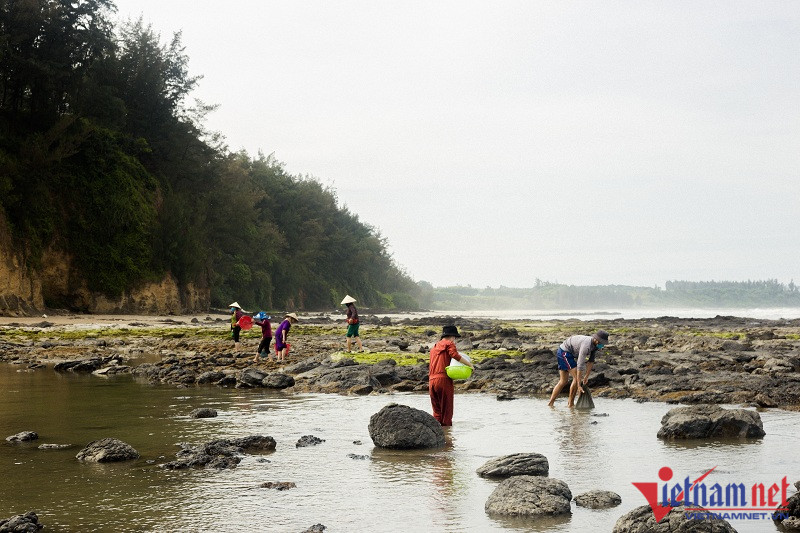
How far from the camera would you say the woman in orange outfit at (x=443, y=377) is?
11.3m

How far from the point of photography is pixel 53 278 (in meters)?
43.3

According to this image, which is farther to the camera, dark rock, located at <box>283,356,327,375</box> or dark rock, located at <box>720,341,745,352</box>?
dark rock, located at <box>720,341,745,352</box>

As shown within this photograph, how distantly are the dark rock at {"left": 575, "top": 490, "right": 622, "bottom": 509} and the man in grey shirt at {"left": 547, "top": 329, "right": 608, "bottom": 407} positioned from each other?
20.8ft

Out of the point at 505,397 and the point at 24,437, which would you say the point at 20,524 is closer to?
the point at 24,437

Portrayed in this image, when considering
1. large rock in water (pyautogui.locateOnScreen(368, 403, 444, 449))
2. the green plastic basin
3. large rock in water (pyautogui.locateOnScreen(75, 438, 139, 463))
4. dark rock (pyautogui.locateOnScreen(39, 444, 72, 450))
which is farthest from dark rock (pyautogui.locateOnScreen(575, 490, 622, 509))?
dark rock (pyautogui.locateOnScreen(39, 444, 72, 450))

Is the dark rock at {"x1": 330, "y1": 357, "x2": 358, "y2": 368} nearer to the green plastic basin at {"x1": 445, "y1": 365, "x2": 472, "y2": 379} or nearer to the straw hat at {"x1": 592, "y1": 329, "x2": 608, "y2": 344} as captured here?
the straw hat at {"x1": 592, "y1": 329, "x2": 608, "y2": 344}

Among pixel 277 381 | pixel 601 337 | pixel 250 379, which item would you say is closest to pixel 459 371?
pixel 601 337

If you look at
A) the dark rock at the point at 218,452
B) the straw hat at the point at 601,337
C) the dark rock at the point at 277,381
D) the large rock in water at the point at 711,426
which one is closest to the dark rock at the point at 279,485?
the dark rock at the point at 218,452

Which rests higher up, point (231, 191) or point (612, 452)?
point (231, 191)

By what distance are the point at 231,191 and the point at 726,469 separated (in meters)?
58.3

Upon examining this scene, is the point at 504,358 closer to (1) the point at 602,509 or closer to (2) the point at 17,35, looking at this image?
(1) the point at 602,509

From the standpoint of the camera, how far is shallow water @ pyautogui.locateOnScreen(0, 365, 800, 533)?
6.75 metres

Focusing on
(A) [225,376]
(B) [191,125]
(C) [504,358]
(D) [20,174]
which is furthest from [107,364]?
(B) [191,125]

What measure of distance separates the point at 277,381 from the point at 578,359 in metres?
6.83
